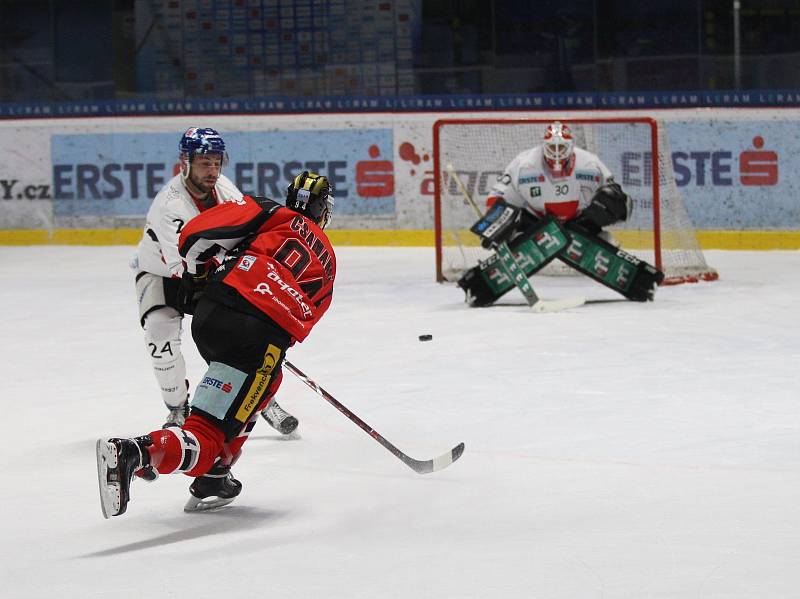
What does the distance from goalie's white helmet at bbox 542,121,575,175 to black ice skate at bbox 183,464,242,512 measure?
4.87 meters

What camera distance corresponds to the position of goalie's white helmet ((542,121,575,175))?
823cm

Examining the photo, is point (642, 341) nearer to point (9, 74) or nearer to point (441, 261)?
point (441, 261)

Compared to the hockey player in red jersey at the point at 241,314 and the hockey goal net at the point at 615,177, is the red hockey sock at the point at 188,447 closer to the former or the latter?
the hockey player in red jersey at the point at 241,314

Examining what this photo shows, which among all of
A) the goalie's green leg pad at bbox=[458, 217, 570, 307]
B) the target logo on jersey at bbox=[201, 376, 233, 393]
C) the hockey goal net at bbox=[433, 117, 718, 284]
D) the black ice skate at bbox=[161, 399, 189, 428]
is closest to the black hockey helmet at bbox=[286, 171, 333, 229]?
the target logo on jersey at bbox=[201, 376, 233, 393]

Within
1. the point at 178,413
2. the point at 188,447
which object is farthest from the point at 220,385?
the point at 178,413

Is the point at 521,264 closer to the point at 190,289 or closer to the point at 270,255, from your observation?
the point at 190,289

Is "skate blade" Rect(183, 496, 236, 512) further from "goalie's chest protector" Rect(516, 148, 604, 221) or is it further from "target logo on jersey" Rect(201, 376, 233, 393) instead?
"goalie's chest protector" Rect(516, 148, 604, 221)

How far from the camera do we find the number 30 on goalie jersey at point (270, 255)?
11.5 feet

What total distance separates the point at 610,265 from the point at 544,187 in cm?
69

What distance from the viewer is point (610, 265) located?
7.84 metres

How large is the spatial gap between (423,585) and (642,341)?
3.66 metres

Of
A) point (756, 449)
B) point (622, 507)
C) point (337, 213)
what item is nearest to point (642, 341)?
point (756, 449)

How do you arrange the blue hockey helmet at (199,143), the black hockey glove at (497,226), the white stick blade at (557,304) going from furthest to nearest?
1. the black hockey glove at (497,226)
2. the white stick blade at (557,304)
3. the blue hockey helmet at (199,143)

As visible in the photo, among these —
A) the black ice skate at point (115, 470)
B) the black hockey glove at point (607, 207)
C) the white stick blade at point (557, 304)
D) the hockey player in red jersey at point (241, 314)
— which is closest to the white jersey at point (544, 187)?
the black hockey glove at point (607, 207)
